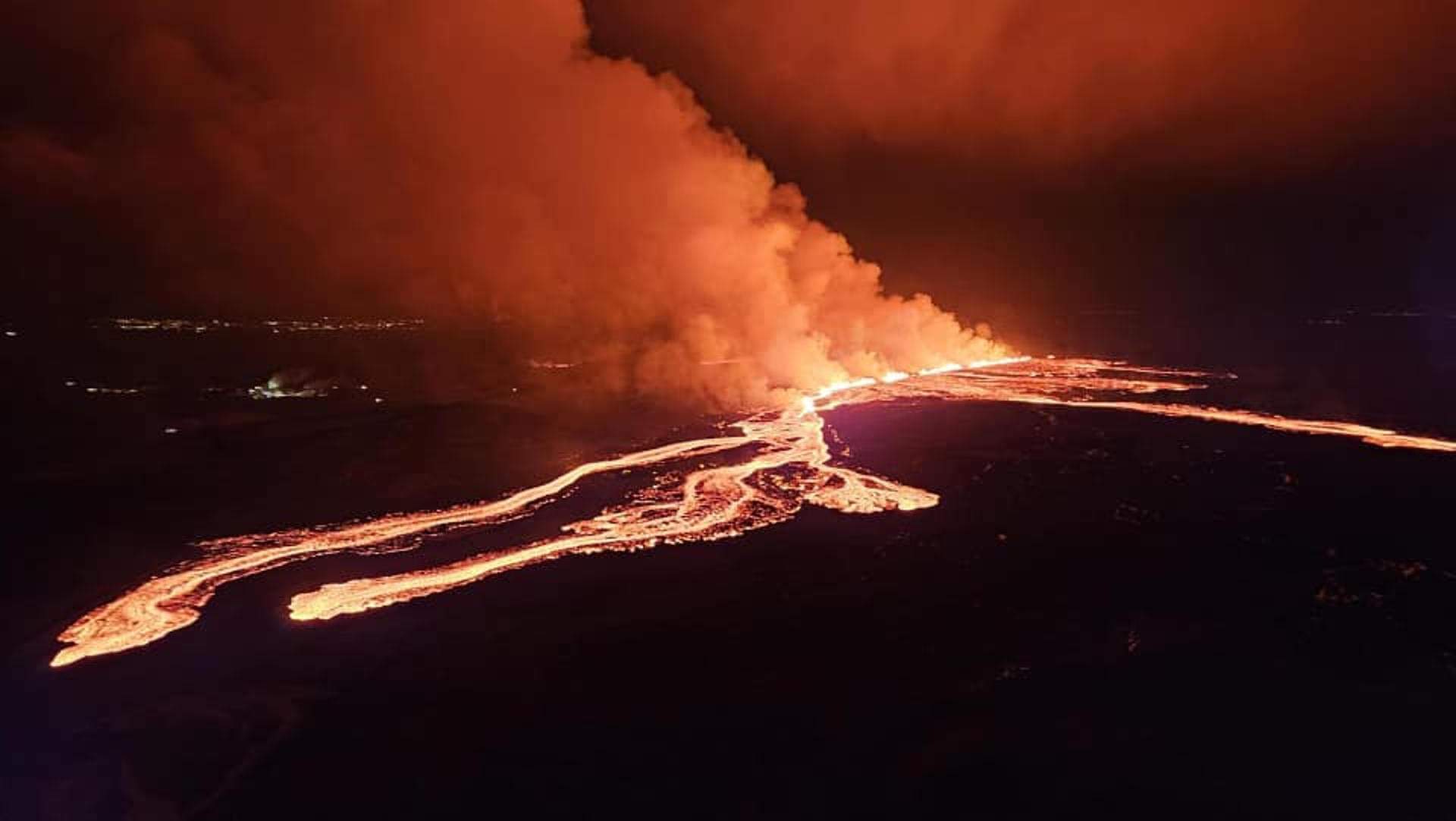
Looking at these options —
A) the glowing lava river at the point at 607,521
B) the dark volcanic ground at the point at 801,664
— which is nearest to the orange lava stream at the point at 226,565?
the glowing lava river at the point at 607,521

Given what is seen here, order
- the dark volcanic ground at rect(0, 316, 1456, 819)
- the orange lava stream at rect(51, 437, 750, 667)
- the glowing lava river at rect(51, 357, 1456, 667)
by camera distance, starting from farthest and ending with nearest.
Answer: the glowing lava river at rect(51, 357, 1456, 667) → the orange lava stream at rect(51, 437, 750, 667) → the dark volcanic ground at rect(0, 316, 1456, 819)

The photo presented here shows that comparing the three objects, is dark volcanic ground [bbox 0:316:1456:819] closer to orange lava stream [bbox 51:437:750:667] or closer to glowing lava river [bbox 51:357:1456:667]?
orange lava stream [bbox 51:437:750:667]

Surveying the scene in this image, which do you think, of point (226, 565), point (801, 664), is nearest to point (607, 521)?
point (226, 565)

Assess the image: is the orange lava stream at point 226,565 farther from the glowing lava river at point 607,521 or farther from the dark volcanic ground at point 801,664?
the dark volcanic ground at point 801,664

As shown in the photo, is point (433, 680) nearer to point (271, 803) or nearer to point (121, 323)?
point (271, 803)

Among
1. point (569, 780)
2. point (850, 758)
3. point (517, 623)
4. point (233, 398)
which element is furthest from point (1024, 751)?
point (233, 398)

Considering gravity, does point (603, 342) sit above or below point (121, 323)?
below

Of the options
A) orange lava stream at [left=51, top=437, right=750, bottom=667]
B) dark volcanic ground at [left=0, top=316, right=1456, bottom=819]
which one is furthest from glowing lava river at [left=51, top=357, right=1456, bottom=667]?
dark volcanic ground at [left=0, top=316, right=1456, bottom=819]
